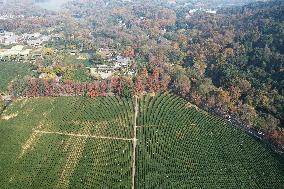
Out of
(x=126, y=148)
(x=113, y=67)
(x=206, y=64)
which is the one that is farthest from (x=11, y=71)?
(x=206, y=64)

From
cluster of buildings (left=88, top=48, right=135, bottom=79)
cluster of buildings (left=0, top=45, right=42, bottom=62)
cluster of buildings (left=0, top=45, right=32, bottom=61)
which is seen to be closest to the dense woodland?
cluster of buildings (left=88, top=48, right=135, bottom=79)

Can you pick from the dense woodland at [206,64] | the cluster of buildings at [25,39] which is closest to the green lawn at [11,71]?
the dense woodland at [206,64]

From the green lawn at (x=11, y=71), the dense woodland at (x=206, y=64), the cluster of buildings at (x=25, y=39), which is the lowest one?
the cluster of buildings at (x=25, y=39)

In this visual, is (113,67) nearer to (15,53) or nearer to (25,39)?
(15,53)

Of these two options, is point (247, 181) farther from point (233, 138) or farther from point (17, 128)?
point (17, 128)

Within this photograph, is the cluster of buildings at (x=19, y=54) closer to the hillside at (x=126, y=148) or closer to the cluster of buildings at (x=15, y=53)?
the cluster of buildings at (x=15, y=53)

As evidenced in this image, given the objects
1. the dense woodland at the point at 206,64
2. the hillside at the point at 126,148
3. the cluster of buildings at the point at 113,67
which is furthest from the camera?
the cluster of buildings at the point at 113,67
